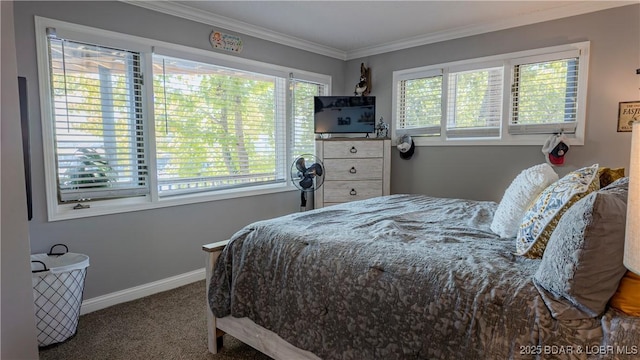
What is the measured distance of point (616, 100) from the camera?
2.93 meters

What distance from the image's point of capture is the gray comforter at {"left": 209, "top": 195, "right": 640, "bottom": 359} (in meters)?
1.06

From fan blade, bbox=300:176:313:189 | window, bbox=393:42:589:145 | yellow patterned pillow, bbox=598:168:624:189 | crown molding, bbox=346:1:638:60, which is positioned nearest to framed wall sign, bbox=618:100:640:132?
window, bbox=393:42:589:145

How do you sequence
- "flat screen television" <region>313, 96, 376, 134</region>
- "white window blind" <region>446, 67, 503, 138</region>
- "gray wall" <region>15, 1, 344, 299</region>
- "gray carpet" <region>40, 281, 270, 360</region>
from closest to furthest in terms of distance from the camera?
"gray carpet" <region>40, 281, 270, 360</region>, "gray wall" <region>15, 1, 344, 299</region>, "white window blind" <region>446, 67, 503, 138</region>, "flat screen television" <region>313, 96, 376, 134</region>

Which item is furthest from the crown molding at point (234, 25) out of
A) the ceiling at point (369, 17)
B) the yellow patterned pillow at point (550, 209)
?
the yellow patterned pillow at point (550, 209)

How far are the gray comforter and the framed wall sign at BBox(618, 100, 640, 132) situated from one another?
1.82 m

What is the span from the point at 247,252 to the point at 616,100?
323cm

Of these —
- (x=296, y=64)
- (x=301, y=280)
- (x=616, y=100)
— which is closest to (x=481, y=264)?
(x=301, y=280)

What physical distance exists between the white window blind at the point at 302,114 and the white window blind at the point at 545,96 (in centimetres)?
221

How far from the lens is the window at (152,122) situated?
249cm

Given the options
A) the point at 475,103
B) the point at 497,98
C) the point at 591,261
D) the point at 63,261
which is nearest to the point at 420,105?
the point at 475,103

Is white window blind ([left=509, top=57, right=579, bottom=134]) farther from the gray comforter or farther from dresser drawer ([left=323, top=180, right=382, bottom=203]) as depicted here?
the gray comforter

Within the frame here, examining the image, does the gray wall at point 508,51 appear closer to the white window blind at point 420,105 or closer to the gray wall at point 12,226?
the white window blind at point 420,105

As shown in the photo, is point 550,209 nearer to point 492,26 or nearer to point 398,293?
point 398,293

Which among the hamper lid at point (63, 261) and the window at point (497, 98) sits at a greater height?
the window at point (497, 98)
